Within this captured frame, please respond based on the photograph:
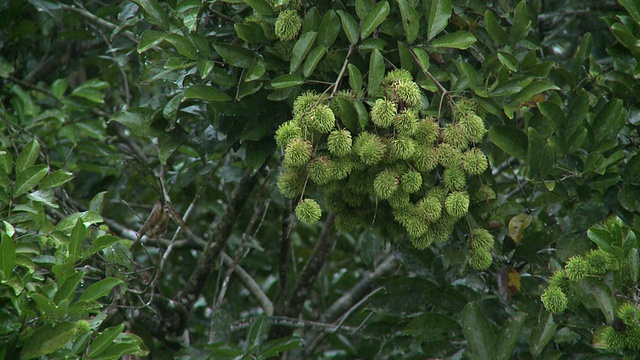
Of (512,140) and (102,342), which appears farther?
(512,140)

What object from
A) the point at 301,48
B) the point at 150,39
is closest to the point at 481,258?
the point at 301,48

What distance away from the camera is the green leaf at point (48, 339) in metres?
1.66

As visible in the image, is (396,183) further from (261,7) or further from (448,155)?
(261,7)

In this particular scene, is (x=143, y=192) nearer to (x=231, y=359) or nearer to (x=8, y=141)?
(x=8, y=141)

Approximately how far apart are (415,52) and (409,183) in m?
0.35

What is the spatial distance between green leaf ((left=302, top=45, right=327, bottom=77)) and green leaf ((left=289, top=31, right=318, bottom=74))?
1cm

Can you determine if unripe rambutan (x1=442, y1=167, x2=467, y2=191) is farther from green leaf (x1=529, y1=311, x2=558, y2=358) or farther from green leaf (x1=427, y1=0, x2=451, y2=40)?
green leaf (x1=529, y1=311, x2=558, y2=358)

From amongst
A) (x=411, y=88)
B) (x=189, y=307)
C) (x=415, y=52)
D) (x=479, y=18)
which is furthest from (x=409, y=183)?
(x=189, y=307)

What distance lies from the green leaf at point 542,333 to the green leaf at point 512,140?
1.33 ft

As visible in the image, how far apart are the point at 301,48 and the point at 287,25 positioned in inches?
2.6

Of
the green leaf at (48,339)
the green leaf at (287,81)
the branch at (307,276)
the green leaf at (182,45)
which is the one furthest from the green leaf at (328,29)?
the branch at (307,276)

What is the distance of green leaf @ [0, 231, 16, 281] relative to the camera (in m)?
→ 1.63

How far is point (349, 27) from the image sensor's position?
175 cm

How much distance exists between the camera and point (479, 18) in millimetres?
2180
